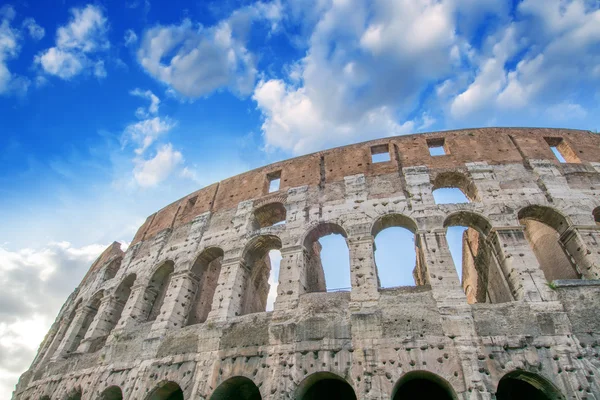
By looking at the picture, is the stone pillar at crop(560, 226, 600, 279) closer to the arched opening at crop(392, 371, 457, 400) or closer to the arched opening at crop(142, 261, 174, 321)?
the arched opening at crop(392, 371, 457, 400)

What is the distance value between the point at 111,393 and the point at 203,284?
3.96 metres

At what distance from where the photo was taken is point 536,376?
6578 millimetres

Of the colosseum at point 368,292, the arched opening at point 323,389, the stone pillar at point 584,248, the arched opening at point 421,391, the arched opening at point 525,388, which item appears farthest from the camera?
the arched opening at point 421,391

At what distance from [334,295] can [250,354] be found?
7.90 ft

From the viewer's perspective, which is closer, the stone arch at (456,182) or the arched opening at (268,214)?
the stone arch at (456,182)

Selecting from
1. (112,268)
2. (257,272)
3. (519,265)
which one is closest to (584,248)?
(519,265)

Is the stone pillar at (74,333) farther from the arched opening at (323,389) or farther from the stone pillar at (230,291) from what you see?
the arched opening at (323,389)

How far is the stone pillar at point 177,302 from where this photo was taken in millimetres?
9969

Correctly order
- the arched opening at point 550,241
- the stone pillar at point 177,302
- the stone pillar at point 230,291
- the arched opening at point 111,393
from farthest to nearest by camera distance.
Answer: the stone pillar at point 177,302 < the arched opening at point 111,393 < the stone pillar at point 230,291 < the arched opening at point 550,241

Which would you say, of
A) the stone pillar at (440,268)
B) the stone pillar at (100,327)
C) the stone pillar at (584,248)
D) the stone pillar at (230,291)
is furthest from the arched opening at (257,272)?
the stone pillar at (584,248)

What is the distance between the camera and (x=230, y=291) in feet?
31.6

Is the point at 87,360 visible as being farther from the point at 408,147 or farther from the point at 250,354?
the point at 408,147

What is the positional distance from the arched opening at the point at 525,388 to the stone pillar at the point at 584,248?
113 inches

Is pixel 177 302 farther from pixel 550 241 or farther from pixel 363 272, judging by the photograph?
pixel 550 241
